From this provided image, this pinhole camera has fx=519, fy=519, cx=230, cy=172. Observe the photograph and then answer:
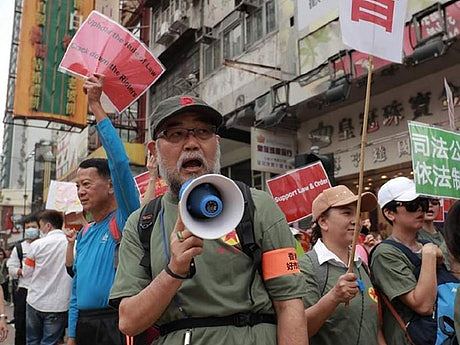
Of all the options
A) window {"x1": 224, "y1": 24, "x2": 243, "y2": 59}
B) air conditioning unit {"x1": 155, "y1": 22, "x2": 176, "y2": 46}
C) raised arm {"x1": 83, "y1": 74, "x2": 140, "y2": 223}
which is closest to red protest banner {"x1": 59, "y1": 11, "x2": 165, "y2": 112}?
raised arm {"x1": 83, "y1": 74, "x2": 140, "y2": 223}

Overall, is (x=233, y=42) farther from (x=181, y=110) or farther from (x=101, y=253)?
(x=181, y=110)

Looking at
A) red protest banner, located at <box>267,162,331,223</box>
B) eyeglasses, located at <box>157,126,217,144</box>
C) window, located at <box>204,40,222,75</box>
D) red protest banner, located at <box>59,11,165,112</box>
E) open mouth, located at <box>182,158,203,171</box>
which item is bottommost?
open mouth, located at <box>182,158,203,171</box>

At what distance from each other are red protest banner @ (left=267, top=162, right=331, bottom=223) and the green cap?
3.86 m

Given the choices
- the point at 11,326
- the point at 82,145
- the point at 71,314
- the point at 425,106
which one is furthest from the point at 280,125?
the point at 82,145

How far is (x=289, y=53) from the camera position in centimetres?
1198

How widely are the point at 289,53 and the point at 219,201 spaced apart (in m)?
10.9

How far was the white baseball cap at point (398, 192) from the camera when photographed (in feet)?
10.6

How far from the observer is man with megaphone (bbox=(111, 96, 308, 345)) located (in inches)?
61.4

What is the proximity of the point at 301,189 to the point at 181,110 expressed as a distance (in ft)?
13.4

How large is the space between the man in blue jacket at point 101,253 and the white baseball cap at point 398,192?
1.53 meters

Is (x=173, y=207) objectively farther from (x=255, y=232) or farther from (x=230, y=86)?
(x=230, y=86)

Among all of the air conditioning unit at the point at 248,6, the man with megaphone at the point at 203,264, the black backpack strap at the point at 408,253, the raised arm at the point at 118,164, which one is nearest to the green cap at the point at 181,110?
the man with megaphone at the point at 203,264

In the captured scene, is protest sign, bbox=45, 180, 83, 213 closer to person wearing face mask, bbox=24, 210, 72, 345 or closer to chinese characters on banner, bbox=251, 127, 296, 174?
person wearing face mask, bbox=24, 210, 72, 345

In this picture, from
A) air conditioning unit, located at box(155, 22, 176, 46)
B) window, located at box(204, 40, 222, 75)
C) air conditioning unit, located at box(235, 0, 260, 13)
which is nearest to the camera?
air conditioning unit, located at box(235, 0, 260, 13)
